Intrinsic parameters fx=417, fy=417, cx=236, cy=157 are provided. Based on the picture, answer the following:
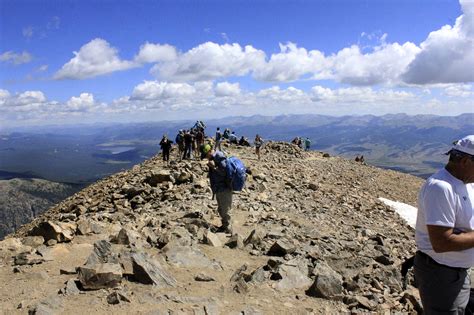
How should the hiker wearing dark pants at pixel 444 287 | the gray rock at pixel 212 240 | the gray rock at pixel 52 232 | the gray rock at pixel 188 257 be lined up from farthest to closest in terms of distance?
1. the gray rock at pixel 212 240
2. the gray rock at pixel 52 232
3. the gray rock at pixel 188 257
4. the hiker wearing dark pants at pixel 444 287

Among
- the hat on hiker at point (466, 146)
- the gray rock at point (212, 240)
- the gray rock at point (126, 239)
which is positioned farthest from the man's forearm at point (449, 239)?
the gray rock at point (126, 239)

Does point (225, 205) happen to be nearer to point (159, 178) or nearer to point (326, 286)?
point (326, 286)

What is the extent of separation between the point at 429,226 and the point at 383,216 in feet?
66.5

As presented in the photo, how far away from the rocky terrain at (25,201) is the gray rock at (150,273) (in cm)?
17624

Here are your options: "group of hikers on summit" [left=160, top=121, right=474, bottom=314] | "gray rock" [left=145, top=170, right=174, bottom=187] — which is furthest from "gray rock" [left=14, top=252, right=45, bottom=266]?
"gray rock" [left=145, top=170, right=174, bottom=187]

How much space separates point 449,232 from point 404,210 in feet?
81.0

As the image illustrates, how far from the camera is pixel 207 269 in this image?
1046 cm

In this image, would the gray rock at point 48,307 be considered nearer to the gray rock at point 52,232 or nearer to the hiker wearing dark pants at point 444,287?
the gray rock at point 52,232

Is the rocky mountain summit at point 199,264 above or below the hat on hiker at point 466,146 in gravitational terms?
below

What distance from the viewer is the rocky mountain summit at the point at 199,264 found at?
27.7 ft

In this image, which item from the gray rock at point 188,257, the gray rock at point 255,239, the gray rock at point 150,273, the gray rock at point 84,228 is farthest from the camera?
the gray rock at point 84,228

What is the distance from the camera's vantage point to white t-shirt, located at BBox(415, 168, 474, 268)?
5008 millimetres

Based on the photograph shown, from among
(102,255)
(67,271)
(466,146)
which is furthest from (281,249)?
(466,146)

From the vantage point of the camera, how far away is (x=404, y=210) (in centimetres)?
2802
